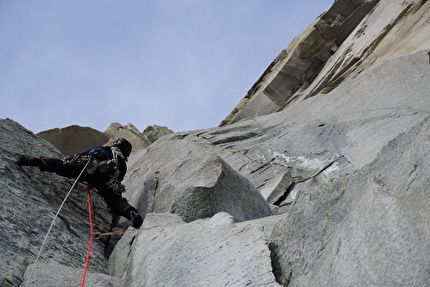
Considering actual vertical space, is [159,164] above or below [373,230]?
above

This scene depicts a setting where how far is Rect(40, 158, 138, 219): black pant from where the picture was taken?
9328mm

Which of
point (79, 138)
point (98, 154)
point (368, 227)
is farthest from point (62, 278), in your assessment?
point (79, 138)

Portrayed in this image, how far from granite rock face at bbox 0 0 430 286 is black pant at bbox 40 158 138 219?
0.60ft

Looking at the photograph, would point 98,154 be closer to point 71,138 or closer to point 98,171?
point 98,171

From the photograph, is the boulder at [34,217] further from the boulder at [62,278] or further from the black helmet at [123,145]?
the black helmet at [123,145]

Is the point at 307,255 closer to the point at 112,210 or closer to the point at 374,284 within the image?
the point at 374,284

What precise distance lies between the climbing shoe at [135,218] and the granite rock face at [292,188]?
44 centimetres

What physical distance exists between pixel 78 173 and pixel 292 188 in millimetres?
3455

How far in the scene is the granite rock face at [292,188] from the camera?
15.1 ft

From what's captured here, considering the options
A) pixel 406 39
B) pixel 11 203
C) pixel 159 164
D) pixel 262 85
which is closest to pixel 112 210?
pixel 11 203

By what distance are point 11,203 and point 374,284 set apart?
5017 millimetres

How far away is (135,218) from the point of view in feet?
28.3

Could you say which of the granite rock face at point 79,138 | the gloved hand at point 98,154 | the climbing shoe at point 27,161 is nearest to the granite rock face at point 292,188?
the climbing shoe at point 27,161

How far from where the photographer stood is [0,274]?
609 cm
